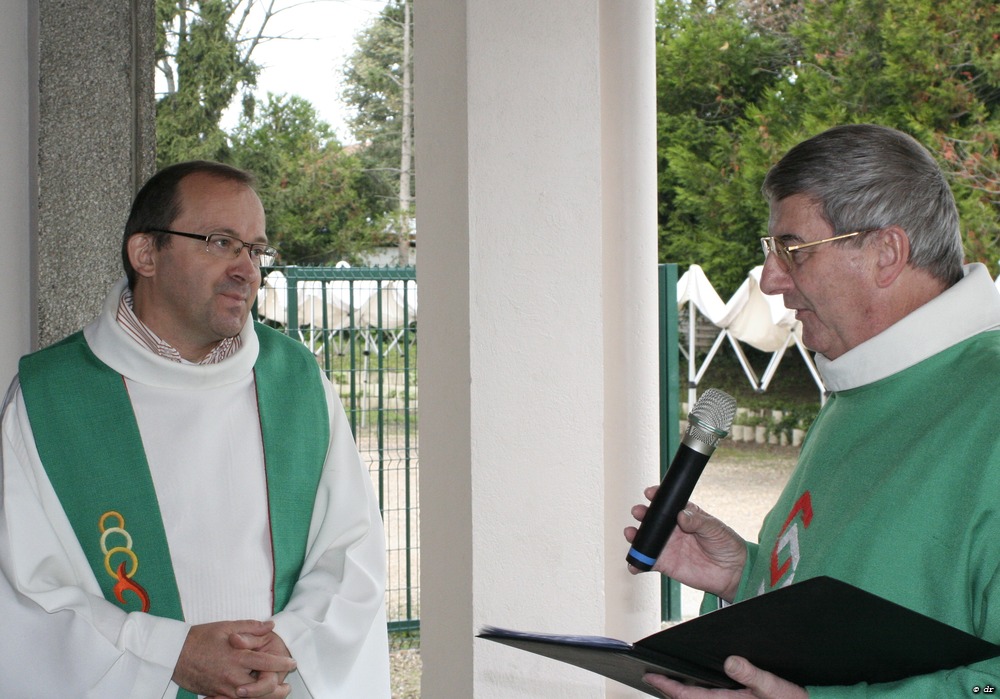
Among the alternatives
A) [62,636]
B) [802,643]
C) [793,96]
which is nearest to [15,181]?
[62,636]

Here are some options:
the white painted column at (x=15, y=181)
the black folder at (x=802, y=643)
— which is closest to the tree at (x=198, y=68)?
the white painted column at (x=15, y=181)

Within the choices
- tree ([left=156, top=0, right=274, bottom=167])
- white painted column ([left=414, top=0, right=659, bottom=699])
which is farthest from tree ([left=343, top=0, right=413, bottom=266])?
white painted column ([left=414, top=0, right=659, bottom=699])

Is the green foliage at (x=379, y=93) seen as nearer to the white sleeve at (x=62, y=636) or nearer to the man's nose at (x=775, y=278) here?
the white sleeve at (x=62, y=636)

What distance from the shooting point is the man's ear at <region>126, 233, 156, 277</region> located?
2.51 meters

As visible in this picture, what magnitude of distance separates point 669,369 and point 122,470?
173 inches

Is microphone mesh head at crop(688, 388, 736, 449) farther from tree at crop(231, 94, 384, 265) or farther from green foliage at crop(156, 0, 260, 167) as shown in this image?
tree at crop(231, 94, 384, 265)

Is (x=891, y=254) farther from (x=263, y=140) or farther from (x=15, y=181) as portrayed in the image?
(x=263, y=140)

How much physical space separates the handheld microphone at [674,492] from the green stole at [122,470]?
38.5 inches

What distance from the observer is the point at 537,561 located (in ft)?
9.07

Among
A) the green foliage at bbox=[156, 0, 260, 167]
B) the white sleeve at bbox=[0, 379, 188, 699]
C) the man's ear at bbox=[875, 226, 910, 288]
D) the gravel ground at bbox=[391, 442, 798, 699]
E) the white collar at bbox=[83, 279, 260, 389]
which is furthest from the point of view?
the green foliage at bbox=[156, 0, 260, 167]

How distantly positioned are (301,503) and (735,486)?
561 inches

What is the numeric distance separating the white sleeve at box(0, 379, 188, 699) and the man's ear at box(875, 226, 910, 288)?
60.8 inches

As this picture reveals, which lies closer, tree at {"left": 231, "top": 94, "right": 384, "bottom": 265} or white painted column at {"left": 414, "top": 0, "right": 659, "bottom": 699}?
white painted column at {"left": 414, "top": 0, "right": 659, "bottom": 699}

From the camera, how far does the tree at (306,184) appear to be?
58.1 feet
